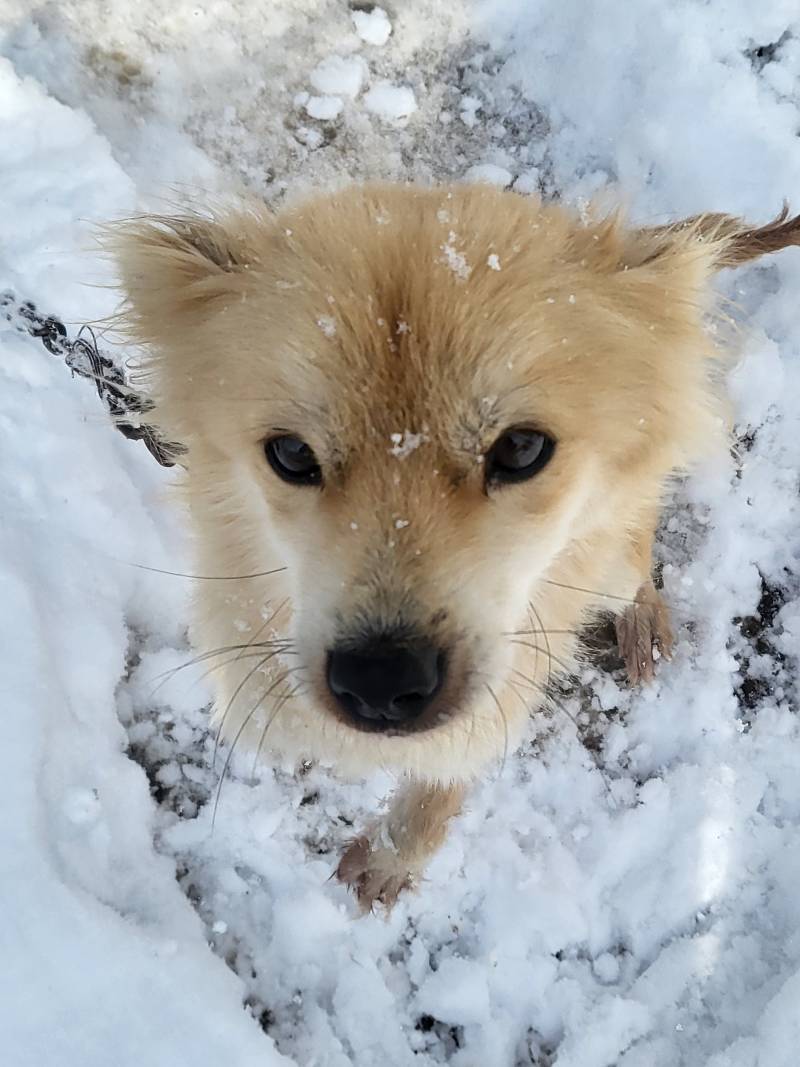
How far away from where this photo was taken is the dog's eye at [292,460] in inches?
70.0

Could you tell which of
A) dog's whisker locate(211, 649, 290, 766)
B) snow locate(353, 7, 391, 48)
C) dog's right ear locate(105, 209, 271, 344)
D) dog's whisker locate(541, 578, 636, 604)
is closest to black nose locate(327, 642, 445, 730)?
dog's whisker locate(211, 649, 290, 766)

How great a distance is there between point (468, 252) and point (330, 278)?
302 mm

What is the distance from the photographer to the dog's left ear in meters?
2.04

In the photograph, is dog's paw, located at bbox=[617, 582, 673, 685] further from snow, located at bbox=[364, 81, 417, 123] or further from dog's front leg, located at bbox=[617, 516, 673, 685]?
snow, located at bbox=[364, 81, 417, 123]

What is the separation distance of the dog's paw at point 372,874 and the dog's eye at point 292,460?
65.7 inches

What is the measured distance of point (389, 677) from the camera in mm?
1564

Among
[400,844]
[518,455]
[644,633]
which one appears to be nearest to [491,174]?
[644,633]

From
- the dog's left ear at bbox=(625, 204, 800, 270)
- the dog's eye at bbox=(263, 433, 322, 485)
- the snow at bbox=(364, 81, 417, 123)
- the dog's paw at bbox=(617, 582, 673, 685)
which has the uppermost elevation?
the snow at bbox=(364, 81, 417, 123)

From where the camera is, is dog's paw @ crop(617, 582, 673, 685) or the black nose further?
dog's paw @ crop(617, 582, 673, 685)

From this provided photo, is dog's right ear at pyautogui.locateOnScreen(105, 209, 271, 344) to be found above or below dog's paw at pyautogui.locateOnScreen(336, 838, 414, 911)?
above

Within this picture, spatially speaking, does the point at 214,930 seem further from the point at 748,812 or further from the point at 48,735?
the point at 748,812

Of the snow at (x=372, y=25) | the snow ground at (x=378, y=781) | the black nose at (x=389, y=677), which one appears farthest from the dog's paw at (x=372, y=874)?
the snow at (x=372, y=25)

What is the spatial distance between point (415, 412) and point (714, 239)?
4.44 ft

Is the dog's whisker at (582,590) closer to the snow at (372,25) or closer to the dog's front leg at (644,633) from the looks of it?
the dog's front leg at (644,633)
